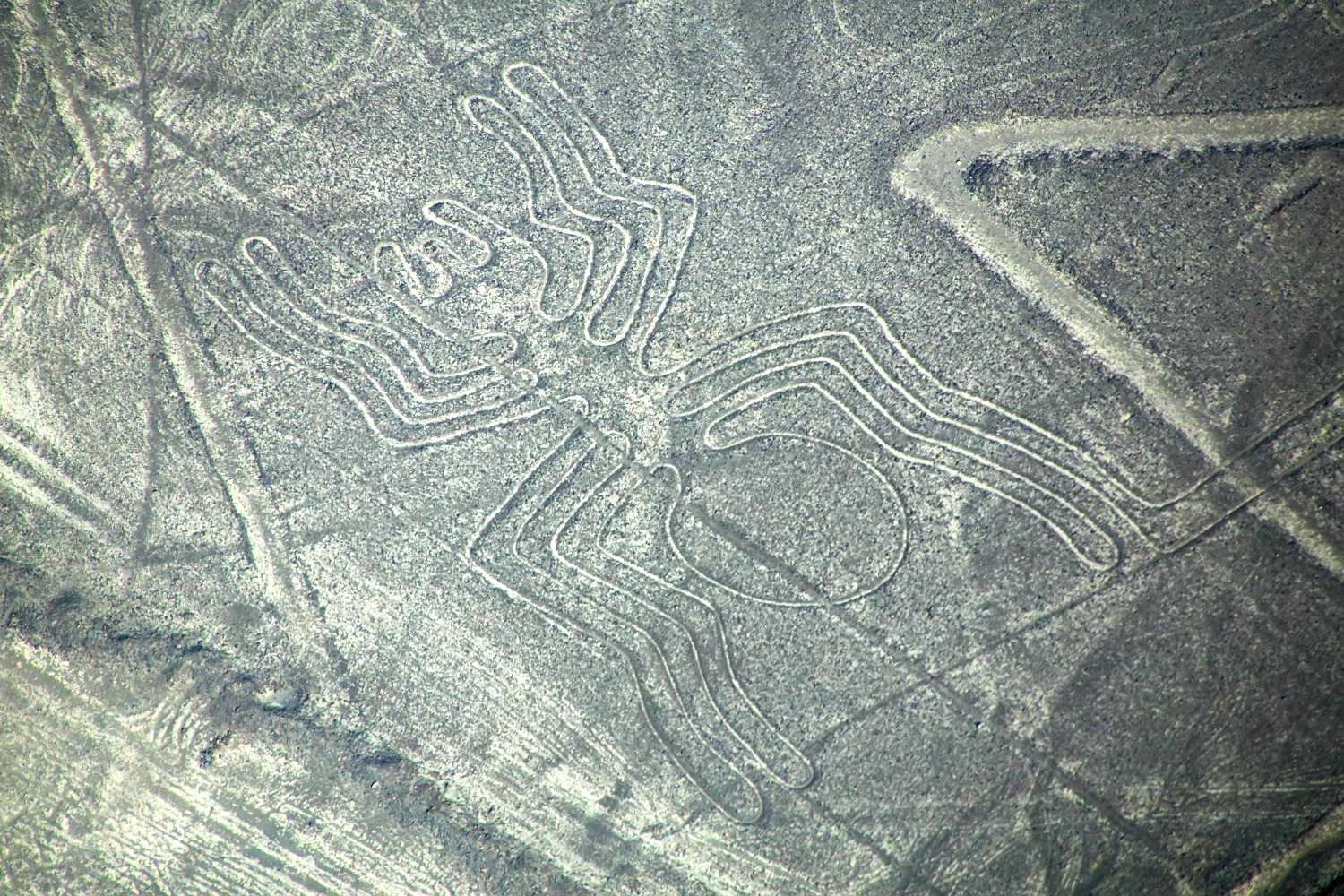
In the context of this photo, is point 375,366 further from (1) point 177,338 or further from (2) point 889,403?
(2) point 889,403

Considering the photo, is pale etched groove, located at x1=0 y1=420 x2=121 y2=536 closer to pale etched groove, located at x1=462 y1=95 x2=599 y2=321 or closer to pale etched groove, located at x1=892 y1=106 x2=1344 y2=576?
pale etched groove, located at x1=462 y1=95 x2=599 y2=321

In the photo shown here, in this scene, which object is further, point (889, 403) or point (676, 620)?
point (889, 403)

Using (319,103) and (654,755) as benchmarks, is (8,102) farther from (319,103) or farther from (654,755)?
(654,755)

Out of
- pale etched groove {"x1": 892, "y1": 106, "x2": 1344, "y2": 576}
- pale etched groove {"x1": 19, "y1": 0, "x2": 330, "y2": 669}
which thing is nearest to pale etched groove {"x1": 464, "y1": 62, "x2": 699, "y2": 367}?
pale etched groove {"x1": 892, "y1": 106, "x2": 1344, "y2": 576}

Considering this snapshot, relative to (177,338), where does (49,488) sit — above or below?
below

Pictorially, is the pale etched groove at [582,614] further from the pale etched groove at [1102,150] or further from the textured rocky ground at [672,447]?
the pale etched groove at [1102,150]

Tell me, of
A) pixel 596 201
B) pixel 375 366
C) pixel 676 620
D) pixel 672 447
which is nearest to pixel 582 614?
pixel 676 620
